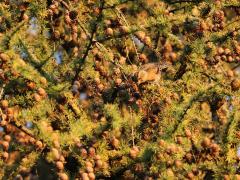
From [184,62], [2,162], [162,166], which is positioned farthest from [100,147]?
[184,62]

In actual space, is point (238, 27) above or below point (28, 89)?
above

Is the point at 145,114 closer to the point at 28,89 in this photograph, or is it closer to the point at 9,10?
the point at 28,89

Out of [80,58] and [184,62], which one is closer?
[80,58]

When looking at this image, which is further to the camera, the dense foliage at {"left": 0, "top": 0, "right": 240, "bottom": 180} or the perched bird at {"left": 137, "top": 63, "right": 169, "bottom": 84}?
the perched bird at {"left": 137, "top": 63, "right": 169, "bottom": 84}

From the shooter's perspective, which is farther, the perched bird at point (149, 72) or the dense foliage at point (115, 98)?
the perched bird at point (149, 72)

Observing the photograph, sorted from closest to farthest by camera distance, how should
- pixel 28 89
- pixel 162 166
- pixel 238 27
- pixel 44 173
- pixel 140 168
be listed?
pixel 162 166 < pixel 140 168 < pixel 28 89 < pixel 238 27 < pixel 44 173
